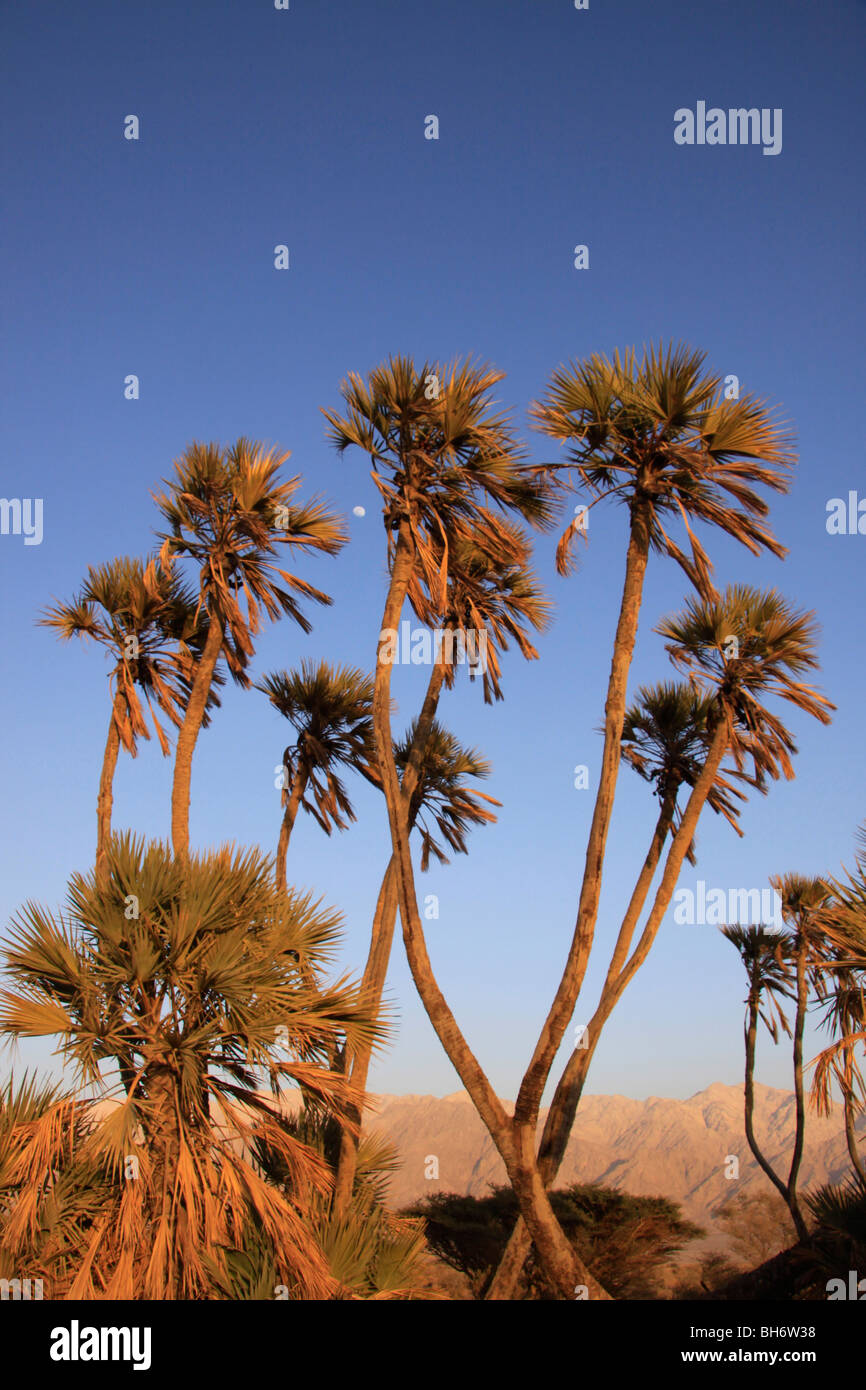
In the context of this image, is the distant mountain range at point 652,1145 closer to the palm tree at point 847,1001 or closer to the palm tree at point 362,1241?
the palm tree at point 362,1241

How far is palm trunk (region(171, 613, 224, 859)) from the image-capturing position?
14.9 meters

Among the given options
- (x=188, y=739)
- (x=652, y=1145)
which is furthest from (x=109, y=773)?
(x=652, y=1145)

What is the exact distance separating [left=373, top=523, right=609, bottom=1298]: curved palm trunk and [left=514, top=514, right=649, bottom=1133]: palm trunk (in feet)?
1.24

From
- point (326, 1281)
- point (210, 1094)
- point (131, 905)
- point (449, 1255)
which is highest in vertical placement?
point (131, 905)

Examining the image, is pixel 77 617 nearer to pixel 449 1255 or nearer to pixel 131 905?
pixel 131 905

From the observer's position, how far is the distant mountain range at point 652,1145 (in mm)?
116188

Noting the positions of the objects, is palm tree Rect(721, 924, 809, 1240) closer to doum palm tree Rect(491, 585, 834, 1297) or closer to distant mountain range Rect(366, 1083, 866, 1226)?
doum palm tree Rect(491, 585, 834, 1297)

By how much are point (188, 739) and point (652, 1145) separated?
154598 mm

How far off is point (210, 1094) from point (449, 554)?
8604 mm

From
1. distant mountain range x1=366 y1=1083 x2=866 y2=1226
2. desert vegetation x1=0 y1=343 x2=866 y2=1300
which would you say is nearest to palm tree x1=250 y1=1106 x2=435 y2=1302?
desert vegetation x1=0 y1=343 x2=866 y2=1300

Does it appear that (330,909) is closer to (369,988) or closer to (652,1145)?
(369,988)
